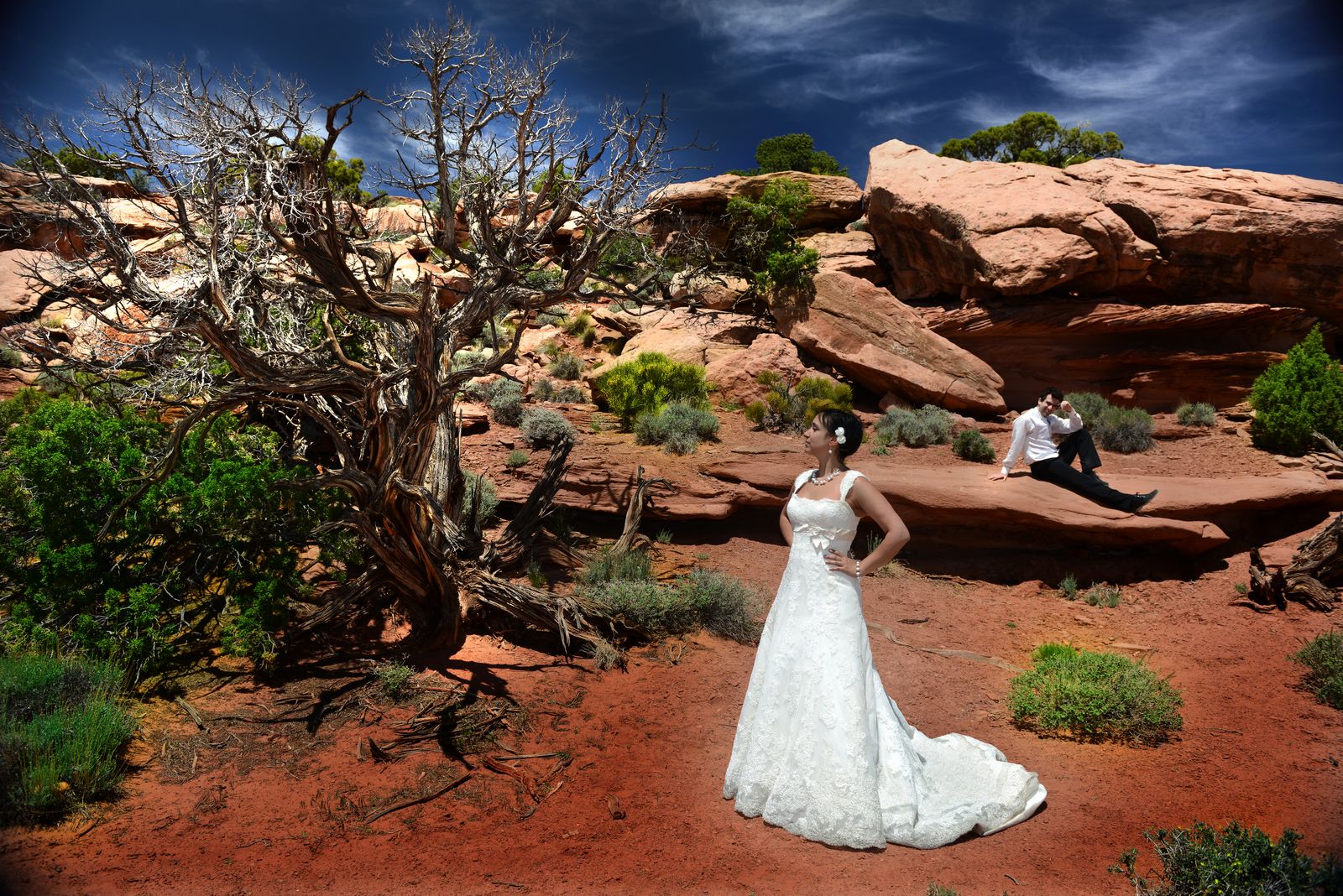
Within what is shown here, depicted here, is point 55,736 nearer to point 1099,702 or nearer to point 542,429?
point 1099,702

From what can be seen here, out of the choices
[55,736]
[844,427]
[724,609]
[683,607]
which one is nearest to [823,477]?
[844,427]

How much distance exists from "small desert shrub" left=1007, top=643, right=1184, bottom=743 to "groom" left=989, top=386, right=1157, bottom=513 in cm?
349

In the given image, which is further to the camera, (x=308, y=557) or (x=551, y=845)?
(x=308, y=557)

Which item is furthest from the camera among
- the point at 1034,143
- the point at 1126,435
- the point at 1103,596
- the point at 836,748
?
the point at 1034,143

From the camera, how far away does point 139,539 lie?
18.8 ft

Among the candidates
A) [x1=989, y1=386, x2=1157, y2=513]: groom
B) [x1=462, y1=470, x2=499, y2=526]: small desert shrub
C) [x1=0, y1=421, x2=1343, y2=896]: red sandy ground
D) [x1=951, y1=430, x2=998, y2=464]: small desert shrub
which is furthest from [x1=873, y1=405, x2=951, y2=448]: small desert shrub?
[x1=462, y1=470, x2=499, y2=526]: small desert shrub

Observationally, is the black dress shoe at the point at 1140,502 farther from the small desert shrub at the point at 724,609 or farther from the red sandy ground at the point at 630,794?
the small desert shrub at the point at 724,609

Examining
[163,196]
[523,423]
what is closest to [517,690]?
[163,196]

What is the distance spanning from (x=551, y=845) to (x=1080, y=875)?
267 cm

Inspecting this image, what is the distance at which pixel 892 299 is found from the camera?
51.4 feet

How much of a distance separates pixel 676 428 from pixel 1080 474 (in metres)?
5.87

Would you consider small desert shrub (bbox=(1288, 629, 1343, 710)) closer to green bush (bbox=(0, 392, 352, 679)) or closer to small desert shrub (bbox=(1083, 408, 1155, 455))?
small desert shrub (bbox=(1083, 408, 1155, 455))

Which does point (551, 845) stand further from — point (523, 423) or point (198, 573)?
point (523, 423)

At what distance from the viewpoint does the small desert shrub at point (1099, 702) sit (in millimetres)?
5375
